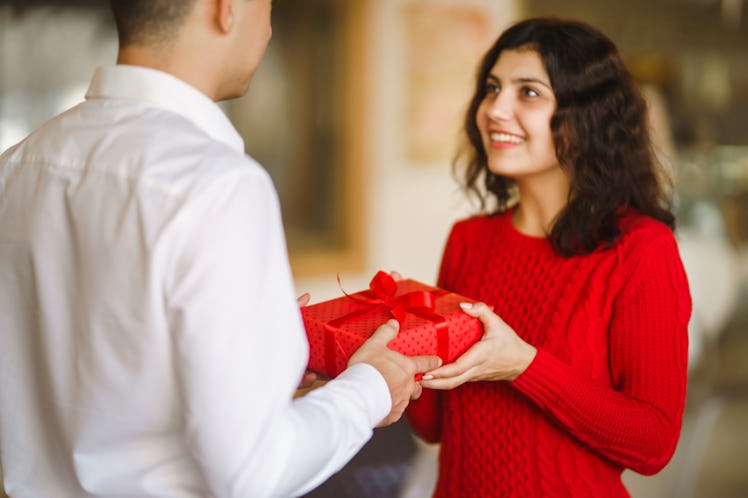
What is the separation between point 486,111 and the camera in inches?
58.1

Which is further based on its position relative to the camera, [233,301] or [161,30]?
[161,30]

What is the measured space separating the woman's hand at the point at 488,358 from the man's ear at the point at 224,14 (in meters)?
0.56

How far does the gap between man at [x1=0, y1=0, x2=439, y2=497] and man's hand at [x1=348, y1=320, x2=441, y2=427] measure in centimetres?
1

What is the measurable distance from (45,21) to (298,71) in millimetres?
2028

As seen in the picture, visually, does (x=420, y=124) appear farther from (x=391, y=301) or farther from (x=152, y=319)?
(x=152, y=319)

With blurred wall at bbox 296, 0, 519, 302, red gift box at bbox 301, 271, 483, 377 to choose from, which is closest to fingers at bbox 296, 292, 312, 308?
red gift box at bbox 301, 271, 483, 377

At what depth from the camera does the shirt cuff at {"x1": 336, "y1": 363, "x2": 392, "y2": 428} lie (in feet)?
3.24

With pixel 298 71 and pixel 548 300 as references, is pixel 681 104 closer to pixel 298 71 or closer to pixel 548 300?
pixel 298 71

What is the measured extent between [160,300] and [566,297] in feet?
2.54

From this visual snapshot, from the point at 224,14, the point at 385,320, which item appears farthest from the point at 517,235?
the point at 224,14

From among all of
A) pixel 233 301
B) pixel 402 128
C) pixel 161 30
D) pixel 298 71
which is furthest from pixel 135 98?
pixel 298 71

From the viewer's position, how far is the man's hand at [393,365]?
1.07 metres

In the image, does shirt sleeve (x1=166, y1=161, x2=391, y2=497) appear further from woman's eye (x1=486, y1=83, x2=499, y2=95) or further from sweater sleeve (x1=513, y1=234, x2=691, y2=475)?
woman's eye (x1=486, y1=83, x2=499, y2=95)

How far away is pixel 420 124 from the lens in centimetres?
460
